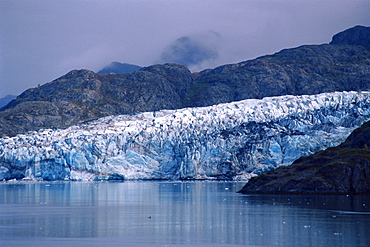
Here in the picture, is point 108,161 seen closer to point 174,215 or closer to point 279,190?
point 279,190

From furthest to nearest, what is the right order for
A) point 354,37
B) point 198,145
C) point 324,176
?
point 354,37 < point 198,145 < point 324,176

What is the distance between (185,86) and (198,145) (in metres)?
75.7

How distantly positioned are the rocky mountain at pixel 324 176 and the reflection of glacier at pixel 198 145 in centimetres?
2547

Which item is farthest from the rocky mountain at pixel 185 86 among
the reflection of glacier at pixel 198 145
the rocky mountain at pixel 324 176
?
the rocky mountain at pixel 324 176

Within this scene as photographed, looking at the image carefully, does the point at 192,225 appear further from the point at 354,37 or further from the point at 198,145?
the point at 354,37

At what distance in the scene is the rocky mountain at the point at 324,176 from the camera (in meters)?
37.0

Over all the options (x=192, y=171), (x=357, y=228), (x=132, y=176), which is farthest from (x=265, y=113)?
(x=357, y=228)

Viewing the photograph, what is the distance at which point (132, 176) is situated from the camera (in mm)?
71500

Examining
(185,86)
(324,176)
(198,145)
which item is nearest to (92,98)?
(185,86)

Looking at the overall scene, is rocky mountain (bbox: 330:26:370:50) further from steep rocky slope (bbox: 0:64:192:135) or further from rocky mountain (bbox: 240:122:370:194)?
rocky mountain (bbox: 240:122:370:194)

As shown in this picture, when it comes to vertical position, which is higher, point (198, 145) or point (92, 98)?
point (92, 98)

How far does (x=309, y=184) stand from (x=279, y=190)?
279cm

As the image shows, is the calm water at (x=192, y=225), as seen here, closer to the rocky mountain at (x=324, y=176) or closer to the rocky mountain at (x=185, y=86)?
the rocky mountain at (x=324, y=176)

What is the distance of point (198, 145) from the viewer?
70562 millimetres
